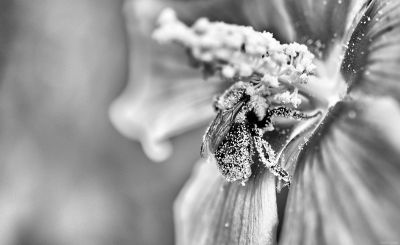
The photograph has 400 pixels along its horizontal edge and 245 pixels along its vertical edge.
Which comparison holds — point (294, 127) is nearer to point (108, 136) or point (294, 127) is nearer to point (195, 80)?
point (195, 80)

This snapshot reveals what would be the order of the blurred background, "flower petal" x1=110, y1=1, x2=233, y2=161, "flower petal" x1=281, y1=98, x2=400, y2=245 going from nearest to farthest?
"flower petal" x1=281, y1=98, x2=400, y2=245, "flower petal" x1=110, y1=1, x2=233, y2=161, the blurred background

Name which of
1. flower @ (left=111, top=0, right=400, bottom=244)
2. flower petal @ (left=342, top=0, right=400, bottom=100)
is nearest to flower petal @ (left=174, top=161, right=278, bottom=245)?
flower @ (left=111, top=0, right=400, bottom=244)

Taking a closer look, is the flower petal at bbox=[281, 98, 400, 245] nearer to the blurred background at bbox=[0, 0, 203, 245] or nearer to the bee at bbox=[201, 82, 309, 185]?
the bee at bbox=[201, 82, 309, 185]

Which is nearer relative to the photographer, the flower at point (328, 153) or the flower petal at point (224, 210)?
the flower at point (328, 153)

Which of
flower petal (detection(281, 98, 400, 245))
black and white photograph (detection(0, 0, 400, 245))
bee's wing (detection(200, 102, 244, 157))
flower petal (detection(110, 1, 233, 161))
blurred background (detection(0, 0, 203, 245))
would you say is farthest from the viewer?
blurred background (detection(0, 0, 203, 245))

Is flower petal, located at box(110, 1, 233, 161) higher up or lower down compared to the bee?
higher up

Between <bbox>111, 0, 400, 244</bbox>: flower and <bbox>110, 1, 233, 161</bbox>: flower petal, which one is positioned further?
<bbox>110, 1, 233, 161</bbox>: flower petal

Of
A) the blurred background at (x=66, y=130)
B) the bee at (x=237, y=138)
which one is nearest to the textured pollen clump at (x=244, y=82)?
the bee at (x=237, y=138)

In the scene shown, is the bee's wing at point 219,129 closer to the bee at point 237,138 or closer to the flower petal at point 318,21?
the bee at point 237,138

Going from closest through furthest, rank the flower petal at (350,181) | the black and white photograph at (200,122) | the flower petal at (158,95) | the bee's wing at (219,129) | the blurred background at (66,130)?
the flower petal at (350,181) < the black and white photograph at (200,122) < the bee's wing at (219,129) < the flower petal at (158,95) < the blurred background at (66,130)

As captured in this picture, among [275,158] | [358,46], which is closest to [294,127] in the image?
[275,158]
